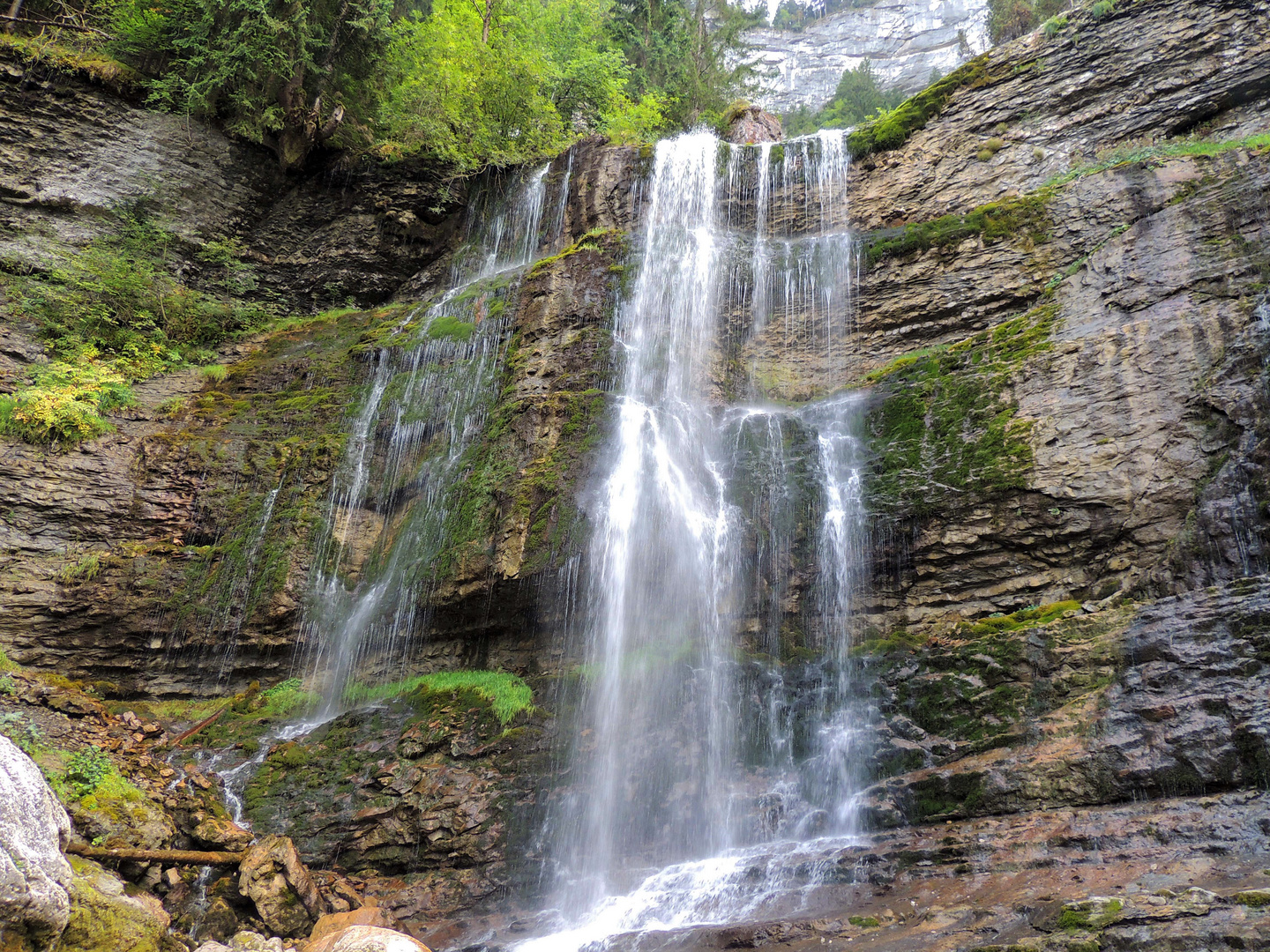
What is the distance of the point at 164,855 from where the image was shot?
700cm

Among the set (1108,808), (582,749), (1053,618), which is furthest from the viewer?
(582,749)

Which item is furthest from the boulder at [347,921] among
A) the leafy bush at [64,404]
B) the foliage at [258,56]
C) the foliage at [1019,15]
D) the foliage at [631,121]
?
the foliage at [1019,15]

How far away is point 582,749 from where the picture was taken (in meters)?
9.66

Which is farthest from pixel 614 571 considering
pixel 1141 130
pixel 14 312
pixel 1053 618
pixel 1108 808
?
pixel 14 312

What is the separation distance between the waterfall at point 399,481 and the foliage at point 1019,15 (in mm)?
18956

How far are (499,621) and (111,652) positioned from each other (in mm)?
6151

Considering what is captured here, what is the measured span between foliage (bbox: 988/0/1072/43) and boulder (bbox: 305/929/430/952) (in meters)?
27.2

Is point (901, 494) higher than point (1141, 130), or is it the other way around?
point (1141, 130)

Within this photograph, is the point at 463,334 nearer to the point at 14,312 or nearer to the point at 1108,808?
the point at 14,312

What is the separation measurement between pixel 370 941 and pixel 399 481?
8705 mm

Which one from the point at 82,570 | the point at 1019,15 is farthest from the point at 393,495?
the point at 1019,15

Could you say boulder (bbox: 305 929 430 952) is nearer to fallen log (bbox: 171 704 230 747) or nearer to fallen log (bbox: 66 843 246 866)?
fallen log (bbox: 66 843 246 866)

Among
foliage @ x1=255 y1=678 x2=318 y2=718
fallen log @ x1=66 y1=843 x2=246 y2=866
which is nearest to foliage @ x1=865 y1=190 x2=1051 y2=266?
foliage @ x1=255 y1=678 x2=318 y2=718

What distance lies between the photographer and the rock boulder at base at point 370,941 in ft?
18.3
